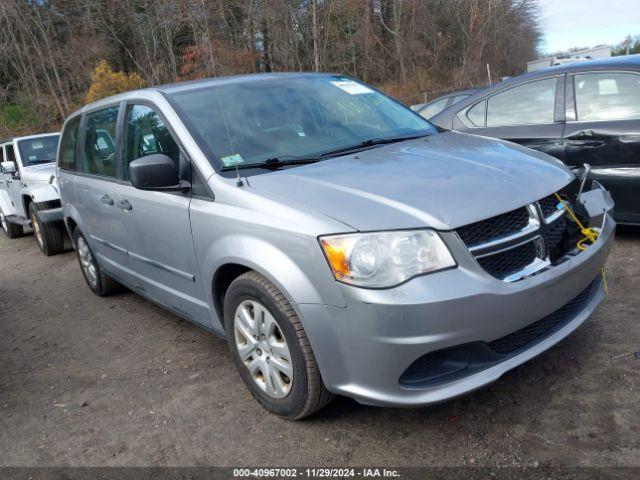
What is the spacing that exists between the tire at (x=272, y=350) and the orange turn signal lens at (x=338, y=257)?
343mm

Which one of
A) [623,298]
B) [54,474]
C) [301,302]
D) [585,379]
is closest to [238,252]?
[301,302]

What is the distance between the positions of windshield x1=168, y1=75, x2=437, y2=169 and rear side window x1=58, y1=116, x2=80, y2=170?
6.80 feet

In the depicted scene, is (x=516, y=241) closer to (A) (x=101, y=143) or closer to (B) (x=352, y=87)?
(B) (x=352, y=87)

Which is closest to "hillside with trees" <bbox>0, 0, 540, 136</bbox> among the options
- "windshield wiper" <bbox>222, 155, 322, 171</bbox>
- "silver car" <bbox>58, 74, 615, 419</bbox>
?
"silver car" <bbox>58, 74, 615, 419</bbox>

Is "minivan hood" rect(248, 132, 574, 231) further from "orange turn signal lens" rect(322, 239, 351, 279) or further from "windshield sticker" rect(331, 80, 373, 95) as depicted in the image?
"windshield sticker" rect(331, 80, 373, 95)

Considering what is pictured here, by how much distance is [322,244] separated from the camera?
92.6 inches

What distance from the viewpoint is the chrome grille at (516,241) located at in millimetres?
2359

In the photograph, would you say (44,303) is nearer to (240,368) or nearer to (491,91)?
(240,368)

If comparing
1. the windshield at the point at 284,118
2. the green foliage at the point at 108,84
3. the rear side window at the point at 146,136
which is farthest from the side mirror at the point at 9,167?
the green foliage at the point at 108,84

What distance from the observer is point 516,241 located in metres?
2.45

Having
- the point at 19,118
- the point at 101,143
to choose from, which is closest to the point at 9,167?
the point at 101,143

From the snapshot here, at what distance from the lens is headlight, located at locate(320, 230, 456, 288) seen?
227 centimetres

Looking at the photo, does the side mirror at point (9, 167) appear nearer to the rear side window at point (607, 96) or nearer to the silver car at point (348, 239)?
the silver car at point (348, 239)

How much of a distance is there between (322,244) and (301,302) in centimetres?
28
